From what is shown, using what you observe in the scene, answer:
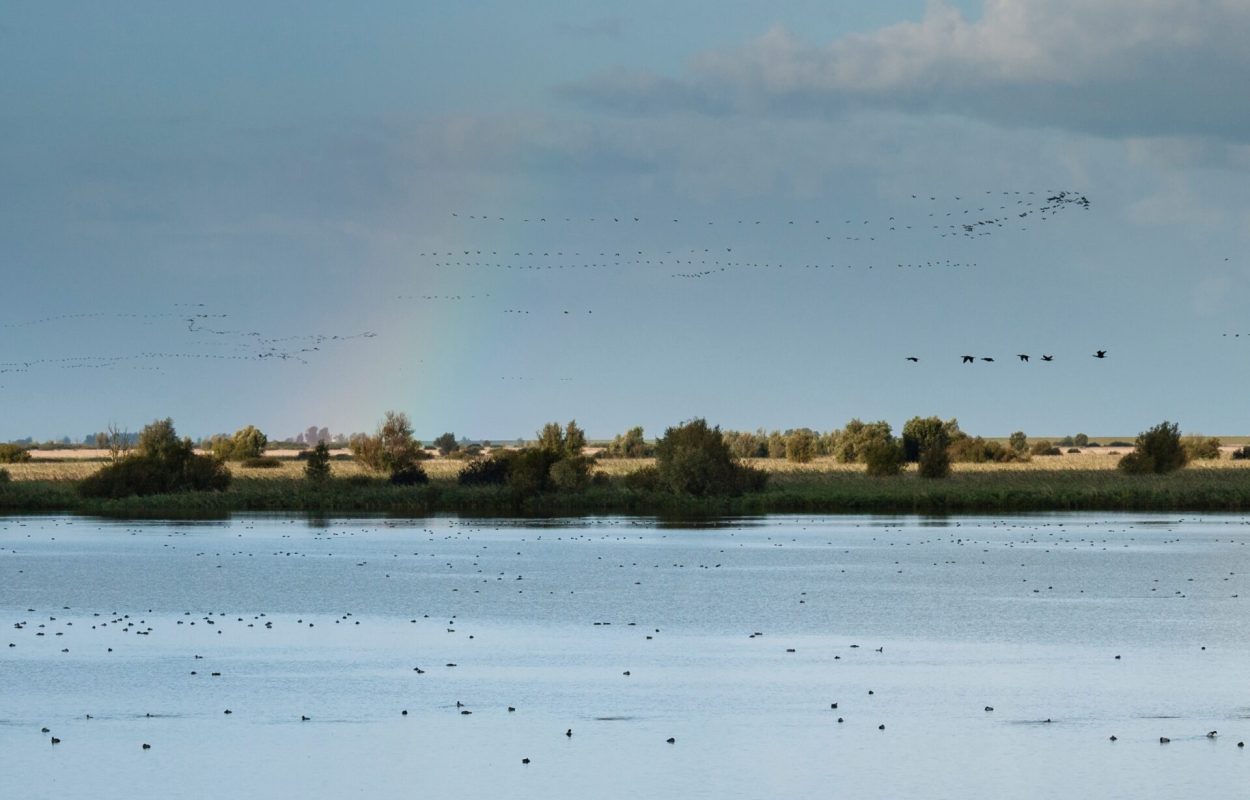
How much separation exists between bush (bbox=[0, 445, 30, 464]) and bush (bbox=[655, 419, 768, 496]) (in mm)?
83196

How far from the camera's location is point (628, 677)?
80.7 feet

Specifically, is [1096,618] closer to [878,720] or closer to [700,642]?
[700,642]

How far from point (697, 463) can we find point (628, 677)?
63320mm

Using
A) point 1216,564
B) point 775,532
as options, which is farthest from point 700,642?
point 775,532

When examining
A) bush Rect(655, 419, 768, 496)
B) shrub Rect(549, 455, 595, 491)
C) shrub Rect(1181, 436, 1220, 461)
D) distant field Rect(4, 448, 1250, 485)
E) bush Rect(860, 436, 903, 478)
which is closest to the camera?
bush Rect(655, 419, 768, 496)

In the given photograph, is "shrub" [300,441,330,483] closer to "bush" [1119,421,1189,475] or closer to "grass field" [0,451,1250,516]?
"grass field" [0,451,1250,516]

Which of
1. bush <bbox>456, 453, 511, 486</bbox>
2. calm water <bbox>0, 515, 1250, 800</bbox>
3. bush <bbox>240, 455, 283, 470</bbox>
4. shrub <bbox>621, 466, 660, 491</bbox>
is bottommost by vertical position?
calm water <bbox>0, 515, 1250, 800</bbox>

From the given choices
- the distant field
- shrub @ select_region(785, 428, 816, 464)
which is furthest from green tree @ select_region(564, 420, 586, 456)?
shrub @ select_region(785, 428, 816, 464)

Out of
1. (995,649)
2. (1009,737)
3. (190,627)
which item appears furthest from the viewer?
(190,627)

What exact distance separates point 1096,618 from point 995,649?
5.79m

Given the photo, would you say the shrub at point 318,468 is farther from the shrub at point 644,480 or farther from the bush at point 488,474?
the shrub at point 644,480

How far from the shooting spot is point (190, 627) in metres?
31.8

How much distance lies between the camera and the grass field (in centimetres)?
8862

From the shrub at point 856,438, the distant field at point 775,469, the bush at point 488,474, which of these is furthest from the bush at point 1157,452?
the bush at point 488,474
